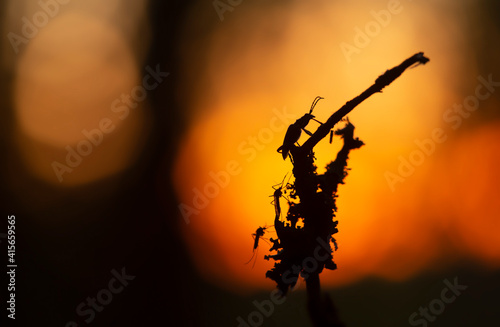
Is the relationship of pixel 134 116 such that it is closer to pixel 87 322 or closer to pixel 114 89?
pixel 114 89

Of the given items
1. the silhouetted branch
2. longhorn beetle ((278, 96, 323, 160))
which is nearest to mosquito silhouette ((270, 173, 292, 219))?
longhorn beetle ((278, 96, 323, 160))

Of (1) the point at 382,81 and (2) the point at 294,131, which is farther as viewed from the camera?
(2) the point at 294,131

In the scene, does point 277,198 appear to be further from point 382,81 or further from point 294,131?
point 382,81

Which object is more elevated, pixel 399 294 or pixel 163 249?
pixel 163 249

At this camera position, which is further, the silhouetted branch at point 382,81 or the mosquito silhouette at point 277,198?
the mosquito silhouette at point 277,198

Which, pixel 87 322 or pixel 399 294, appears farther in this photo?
pixel 399 294

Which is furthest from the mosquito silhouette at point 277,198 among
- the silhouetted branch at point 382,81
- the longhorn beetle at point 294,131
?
the silhouetted branch at point 382,81

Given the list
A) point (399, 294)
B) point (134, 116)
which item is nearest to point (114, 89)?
point (134, 116)

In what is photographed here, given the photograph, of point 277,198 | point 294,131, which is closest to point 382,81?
point 294,131

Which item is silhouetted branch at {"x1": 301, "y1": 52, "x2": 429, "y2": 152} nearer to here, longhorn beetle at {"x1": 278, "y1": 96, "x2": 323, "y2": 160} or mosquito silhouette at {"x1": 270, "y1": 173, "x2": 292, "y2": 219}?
longhorn beetle at {"x1": 278, "y1": 96, "x2": 323, "y2": 160}

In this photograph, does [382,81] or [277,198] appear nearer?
[382,81]

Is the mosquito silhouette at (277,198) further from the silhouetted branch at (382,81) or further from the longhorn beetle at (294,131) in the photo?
the silhouetted branch at (382,81)
